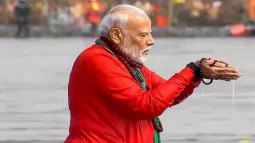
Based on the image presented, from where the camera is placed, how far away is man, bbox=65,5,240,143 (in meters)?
4.25

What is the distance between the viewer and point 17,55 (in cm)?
2661

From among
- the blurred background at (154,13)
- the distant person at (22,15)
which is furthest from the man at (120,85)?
the blurred background at (154,13)

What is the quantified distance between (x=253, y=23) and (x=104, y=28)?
123ft

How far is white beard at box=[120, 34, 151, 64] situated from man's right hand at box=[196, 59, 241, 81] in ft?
0.98

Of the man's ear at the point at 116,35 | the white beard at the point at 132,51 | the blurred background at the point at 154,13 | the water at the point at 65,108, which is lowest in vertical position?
the blurred background at the point at 154,13

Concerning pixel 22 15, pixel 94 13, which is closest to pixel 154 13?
pixel 94 13

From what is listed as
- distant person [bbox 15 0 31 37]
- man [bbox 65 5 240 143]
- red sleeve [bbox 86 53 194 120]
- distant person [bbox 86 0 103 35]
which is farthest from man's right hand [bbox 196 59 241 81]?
distant person [bbox 15 0 31 37]

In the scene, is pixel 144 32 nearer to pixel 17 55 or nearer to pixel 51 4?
pixel 17 55

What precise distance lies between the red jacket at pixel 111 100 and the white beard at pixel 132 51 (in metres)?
0.07

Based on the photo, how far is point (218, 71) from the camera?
443 centimetres

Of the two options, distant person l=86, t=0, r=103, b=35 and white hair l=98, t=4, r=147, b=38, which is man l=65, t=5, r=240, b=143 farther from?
distant person l=86, t=0, r=103, b=35

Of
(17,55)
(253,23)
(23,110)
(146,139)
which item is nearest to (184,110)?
(23,110)

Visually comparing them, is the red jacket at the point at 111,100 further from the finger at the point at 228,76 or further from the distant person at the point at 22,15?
the distant person at the point at 22,15

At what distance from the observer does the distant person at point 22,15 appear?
40.6m
